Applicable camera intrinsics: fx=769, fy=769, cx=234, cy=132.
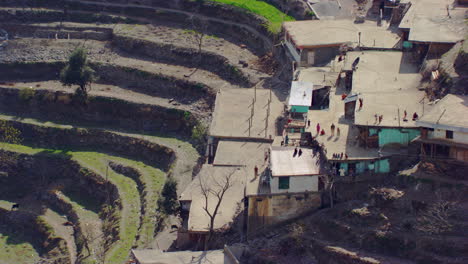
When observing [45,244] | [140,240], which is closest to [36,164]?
[45,244]

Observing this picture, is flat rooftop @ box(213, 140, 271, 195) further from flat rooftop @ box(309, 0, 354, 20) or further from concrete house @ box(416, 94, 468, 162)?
flat rooftop @ box(309, 0, 354, 20)

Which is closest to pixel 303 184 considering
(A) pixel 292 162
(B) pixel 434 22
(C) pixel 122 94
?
(A) pixel 292 162

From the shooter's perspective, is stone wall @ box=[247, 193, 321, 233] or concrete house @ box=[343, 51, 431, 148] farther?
stone wall @ box=[247, 193, 321, 233]

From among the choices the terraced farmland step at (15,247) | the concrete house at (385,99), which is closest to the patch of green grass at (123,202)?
the terraced farmland step at (15,247)

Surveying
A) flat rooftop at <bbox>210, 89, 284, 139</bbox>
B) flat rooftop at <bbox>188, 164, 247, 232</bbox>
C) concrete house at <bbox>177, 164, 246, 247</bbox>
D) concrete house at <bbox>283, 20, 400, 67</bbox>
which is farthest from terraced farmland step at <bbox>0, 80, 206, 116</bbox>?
concrete house at <bbox>177, 164, 246, 247</bbox>

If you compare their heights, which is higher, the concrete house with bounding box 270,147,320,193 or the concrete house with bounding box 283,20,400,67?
the concrete house with bounding box 283,20,400,67

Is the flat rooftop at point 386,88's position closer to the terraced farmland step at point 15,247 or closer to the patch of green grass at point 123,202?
the patch of green grass at point 123,202

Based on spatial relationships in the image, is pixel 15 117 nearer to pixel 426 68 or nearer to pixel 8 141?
pixel 8 141
